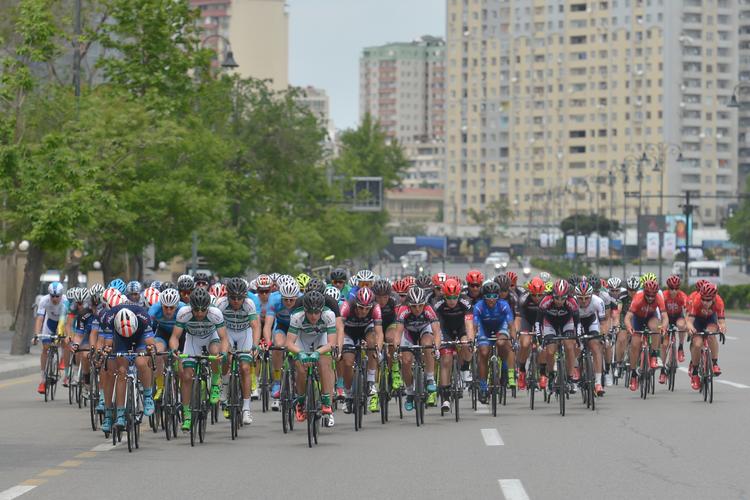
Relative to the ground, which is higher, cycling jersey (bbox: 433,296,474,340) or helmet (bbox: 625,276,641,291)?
helmet (bbox: 625,276,641,291)

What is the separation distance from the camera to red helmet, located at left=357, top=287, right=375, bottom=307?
18672mm

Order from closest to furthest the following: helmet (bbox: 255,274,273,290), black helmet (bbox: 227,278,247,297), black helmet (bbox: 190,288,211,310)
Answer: black helmet (bbox: 190,288,211,310), black helmet (bbox: 227,278,247,297), helmet (bbox: 255,274,273,290)

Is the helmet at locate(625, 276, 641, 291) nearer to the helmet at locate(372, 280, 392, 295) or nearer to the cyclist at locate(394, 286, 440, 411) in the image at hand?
the cyclist at locate(394, 286, 440, 411)

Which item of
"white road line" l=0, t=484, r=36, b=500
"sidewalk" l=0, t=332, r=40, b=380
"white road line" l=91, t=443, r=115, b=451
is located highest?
"white road line" l=0, t=484, r=36, b=500

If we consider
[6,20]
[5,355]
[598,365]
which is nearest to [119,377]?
[598,365]

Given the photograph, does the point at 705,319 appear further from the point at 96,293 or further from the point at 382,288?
the point at 96,293

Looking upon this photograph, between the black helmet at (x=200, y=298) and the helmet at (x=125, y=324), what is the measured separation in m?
0.78

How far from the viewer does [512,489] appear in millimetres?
12500

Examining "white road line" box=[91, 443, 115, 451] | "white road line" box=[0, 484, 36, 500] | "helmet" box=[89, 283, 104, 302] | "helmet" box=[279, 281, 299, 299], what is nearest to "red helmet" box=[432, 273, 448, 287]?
"helmet" box=[279, 281, 299, 299]

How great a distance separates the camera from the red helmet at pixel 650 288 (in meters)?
23.9

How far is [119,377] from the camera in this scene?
1669 centimetres

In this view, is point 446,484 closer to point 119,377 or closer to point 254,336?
point 119,377

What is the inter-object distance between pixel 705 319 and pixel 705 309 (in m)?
0.16

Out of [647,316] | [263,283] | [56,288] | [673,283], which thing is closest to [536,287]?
[673,283]
